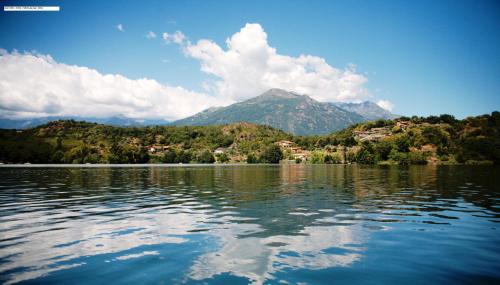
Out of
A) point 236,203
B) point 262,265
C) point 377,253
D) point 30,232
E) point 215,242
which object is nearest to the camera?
point 262,265

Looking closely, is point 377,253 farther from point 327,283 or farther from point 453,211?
point 453,211

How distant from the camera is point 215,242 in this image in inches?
670

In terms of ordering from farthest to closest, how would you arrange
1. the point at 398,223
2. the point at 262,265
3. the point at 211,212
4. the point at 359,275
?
the point at 211,212
the point at 398,223
the point at 262,265
the point at 359,275

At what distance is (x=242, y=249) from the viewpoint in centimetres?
1564

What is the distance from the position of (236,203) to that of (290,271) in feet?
67.2

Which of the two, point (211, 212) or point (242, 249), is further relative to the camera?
point (211, 212)

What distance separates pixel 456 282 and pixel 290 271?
587 cm

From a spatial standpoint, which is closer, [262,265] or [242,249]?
[262,265]

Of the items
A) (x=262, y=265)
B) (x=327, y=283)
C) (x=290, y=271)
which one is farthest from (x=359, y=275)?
(x=262, y=265)

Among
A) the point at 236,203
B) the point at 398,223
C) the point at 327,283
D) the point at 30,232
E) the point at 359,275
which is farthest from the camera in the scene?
the point at 236,203

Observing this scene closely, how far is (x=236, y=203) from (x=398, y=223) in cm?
1546

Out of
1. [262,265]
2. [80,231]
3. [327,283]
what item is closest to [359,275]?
[327,283]

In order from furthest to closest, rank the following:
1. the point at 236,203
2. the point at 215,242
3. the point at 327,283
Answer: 1. the point at 236,203
2. the point at 215,242
3. the point at 327,283

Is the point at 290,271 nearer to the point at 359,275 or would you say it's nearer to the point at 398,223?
the point at 359,275
